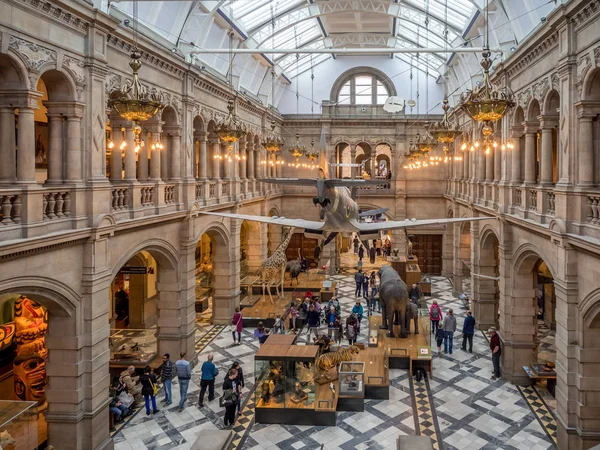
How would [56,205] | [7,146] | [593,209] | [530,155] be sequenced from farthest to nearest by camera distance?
[530,155], [56,205], [593,209], [7,146]

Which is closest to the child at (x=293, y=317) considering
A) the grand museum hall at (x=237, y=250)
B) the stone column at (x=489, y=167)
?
the grand museum hall at (x=237, y=250)

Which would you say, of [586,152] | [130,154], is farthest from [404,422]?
[130,154]

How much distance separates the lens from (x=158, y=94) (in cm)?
1502

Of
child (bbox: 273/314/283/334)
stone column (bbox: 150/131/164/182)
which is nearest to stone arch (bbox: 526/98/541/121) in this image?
stone column (bbox: 150/131/164/182)

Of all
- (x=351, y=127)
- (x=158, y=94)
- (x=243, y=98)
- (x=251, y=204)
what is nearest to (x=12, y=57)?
(x=158, y=94)

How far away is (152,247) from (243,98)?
34.8ft

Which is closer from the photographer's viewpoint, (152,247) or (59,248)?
(59,248)

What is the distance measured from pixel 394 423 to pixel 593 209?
7.21 m

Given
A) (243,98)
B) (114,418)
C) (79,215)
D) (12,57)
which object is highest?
(243,98)

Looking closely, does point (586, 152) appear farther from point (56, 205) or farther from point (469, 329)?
point (56, 205)

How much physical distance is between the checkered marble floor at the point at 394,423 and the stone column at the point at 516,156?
6.58 metres

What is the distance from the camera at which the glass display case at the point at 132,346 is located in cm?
1572

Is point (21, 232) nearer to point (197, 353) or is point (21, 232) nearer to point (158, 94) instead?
point (158, 94)

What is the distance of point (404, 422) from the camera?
13.0 m
